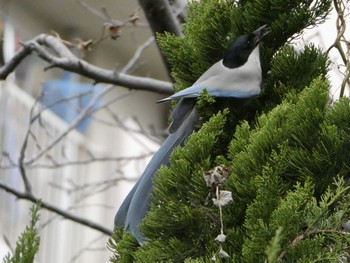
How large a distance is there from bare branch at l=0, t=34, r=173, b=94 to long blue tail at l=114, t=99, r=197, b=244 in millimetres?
1689

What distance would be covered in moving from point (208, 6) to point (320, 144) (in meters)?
0.51

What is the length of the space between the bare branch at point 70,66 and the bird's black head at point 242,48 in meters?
1.69

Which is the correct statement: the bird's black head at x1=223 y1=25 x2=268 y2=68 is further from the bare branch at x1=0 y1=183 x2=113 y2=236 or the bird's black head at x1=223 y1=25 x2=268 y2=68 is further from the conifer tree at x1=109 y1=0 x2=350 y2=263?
the bare branch at x1=0 y1=183 x2=113 y2=236

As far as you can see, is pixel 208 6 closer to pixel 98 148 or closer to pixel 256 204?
pixel 256 204

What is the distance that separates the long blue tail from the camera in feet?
5.93

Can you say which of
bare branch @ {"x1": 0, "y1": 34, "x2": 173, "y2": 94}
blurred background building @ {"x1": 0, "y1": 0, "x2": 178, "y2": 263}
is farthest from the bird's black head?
blurred background building @ {"x1": 0, "y1": 0, "x2": 178, "y2": 263}

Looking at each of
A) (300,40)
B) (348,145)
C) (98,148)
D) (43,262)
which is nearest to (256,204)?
(348,145)

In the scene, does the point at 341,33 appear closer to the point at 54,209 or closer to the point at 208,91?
the point at 208,91

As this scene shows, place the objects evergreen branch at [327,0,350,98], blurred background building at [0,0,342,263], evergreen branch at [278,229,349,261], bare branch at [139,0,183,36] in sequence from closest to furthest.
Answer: evergreen branch at [278,229,349,261], evergreen branch at [327,0,350,98], bare branch at [139,0,183,36], blurred background building at [0,0,342,263]

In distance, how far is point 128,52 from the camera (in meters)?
8.49

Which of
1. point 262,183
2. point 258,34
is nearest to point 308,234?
point 262,183

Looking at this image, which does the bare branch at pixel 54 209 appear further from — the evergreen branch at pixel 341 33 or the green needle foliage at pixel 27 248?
the green needle foliage at pixel 27 248

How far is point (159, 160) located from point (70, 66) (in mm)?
1793

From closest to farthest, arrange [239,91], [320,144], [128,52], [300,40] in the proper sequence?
[320,144]
[239,91]
[300,40]
[128,52]
